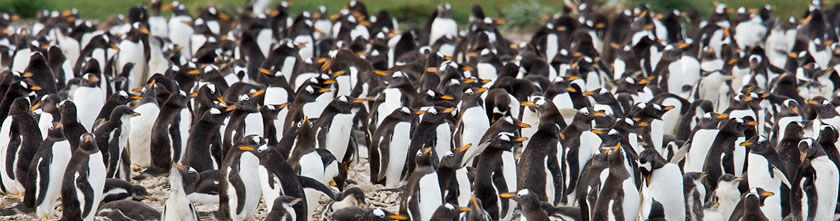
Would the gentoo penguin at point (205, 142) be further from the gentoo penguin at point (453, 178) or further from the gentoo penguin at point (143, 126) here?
the gentoo penguin at point (453, 178)

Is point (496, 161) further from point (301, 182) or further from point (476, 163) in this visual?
point (301, 182)

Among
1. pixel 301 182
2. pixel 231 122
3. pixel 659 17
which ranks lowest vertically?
pixel 301 182

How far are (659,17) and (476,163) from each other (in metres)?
9.36

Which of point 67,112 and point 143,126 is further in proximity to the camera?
point 143,126

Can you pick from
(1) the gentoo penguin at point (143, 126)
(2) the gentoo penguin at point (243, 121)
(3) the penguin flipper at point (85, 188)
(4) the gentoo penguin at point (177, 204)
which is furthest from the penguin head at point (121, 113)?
(4) the gentoo penguin at point (177, 204)

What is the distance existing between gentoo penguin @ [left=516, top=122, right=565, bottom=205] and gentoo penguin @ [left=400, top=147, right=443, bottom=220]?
0.91 meters

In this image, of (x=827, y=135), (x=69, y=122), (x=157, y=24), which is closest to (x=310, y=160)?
(x=69, y=122)

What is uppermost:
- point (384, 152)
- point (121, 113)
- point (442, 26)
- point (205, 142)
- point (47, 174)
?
point (442, 26)

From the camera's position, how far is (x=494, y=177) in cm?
716

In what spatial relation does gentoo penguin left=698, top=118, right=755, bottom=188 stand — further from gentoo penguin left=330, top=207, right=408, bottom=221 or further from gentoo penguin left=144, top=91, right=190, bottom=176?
gentoo penguin left=144, top=91, right=190, bottom=176

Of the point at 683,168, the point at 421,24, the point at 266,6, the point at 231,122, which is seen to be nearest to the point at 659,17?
the point at 421,24

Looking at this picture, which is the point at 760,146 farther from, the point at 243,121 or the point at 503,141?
the point at 243,121

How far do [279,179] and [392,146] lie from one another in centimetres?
157

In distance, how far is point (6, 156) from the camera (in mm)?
7719
